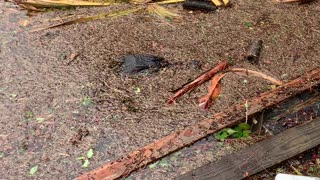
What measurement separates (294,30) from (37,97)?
8.63ft

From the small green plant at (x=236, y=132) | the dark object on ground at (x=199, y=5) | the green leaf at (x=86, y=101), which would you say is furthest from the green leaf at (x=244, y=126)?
the dark object on ground at (x=199, y=5)

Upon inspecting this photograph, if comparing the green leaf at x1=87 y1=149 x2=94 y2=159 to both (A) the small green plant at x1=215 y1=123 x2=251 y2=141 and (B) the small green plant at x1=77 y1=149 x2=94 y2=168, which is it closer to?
(B) the small green plant at x1=77 y1=149 x2=94 y2=168

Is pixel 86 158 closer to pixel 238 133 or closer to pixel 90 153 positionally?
pixel 90 153

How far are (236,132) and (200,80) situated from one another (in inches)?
26.8

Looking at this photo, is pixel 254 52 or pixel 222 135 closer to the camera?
pixel 222 135

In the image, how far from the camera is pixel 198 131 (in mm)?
3398

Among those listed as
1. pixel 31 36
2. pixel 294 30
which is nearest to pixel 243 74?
pixel 294 30

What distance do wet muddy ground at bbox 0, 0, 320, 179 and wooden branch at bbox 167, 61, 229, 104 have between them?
0.07m

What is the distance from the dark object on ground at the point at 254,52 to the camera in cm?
407

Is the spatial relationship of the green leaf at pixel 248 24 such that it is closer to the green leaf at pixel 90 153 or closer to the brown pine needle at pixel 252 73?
the brown pine needle at pixel 252 73

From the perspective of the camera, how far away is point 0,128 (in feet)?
12.1

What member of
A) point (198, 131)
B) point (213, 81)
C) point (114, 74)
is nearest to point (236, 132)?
point (198, 131)

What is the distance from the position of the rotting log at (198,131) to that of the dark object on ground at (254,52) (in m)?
0.46

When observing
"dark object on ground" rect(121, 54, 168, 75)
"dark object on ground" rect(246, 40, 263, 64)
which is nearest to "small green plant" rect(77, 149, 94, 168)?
"dark object on ground" rect(121, 54, 168, 75)
